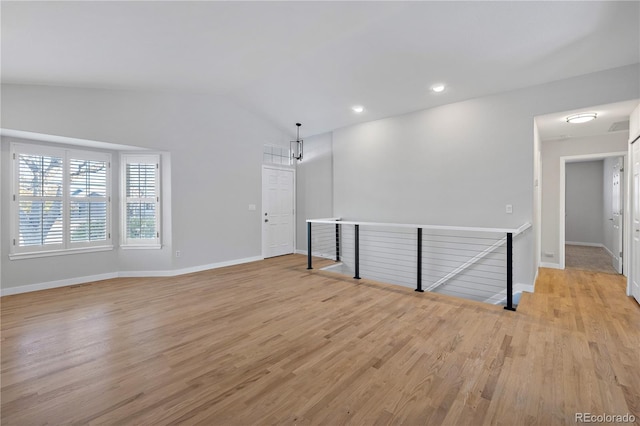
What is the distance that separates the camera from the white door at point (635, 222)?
11.6 ft

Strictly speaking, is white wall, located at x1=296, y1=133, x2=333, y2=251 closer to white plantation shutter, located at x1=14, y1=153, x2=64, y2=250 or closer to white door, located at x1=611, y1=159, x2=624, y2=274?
white plantation shutter, located at x1=14, y1=153, x2=64, y2=250

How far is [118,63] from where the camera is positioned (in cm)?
367

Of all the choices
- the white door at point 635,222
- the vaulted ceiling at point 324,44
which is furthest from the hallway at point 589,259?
the vaulted ceiling at point 324,44

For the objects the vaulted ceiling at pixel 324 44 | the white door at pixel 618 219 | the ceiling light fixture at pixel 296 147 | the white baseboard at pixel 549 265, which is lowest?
the white baseboard at pixel 549 265

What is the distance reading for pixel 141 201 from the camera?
17.0 feet

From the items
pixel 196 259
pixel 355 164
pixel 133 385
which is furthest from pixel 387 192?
pixel 133 385

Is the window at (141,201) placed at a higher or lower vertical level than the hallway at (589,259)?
higher

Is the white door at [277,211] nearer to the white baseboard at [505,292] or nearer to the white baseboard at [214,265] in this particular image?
the white baseboard at [214,265]

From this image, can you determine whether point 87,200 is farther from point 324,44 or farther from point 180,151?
point 324,44

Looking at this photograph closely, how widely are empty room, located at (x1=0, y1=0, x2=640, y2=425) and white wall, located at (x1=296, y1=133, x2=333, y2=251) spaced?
0.24ft

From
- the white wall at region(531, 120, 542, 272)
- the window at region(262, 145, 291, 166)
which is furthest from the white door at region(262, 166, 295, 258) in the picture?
the white wall at region(531, 120, 542, 272)

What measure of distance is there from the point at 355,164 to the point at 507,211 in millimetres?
2998

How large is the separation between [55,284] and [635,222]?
328 inches

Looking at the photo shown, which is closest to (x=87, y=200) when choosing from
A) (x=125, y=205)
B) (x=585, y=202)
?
(x=125, y=205)
